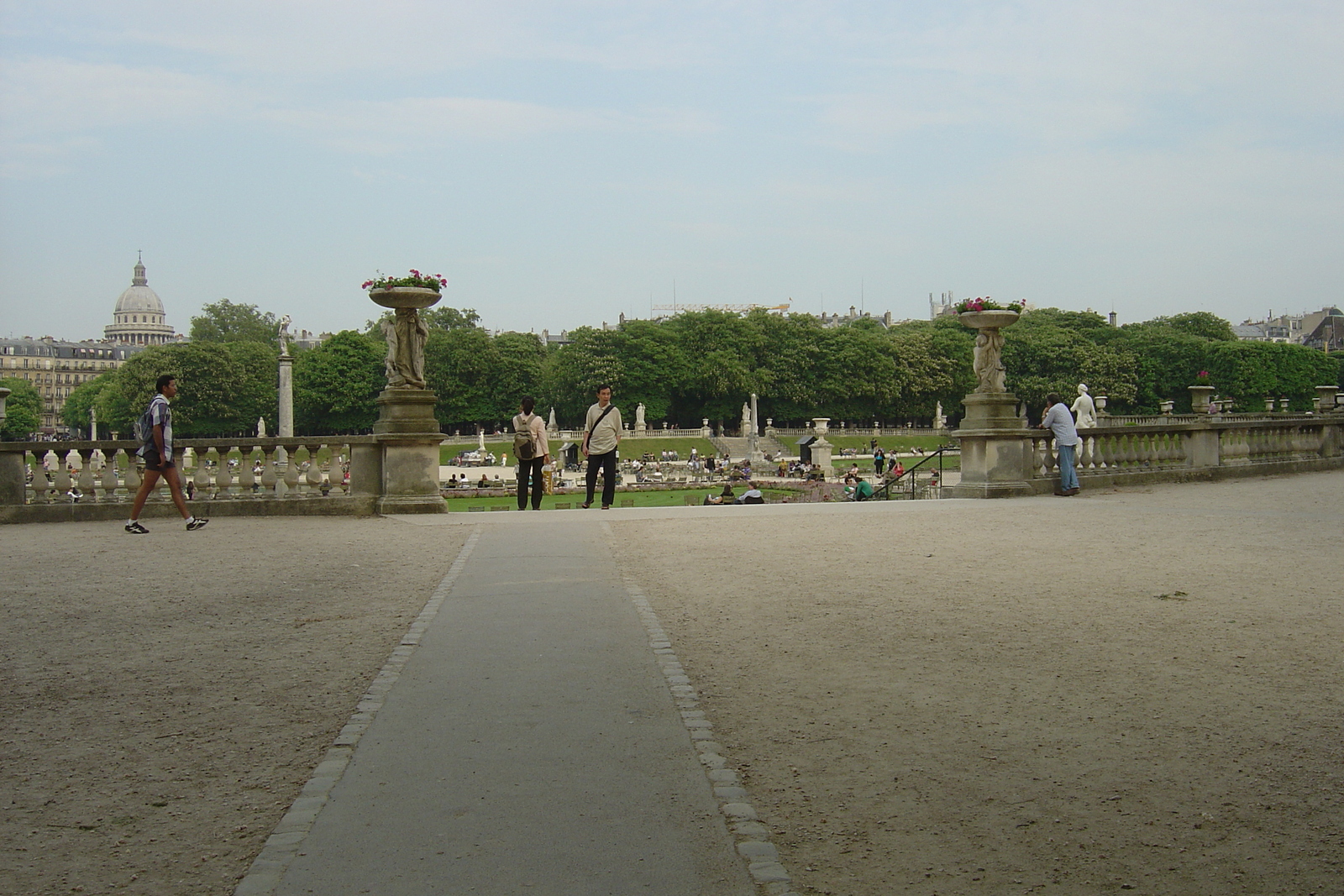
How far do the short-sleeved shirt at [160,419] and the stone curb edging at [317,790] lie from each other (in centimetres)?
790

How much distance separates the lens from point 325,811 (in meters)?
4.10

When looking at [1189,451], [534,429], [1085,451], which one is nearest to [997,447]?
[1085,451]

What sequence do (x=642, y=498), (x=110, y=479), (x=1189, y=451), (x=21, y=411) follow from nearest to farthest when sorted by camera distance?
(x=110, y=479) < (x=1189, y=451) < (x=642, y=498) < (x=21, y=411)

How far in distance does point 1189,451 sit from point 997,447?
19.0 ft

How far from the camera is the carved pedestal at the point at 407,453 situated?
15.3 metres

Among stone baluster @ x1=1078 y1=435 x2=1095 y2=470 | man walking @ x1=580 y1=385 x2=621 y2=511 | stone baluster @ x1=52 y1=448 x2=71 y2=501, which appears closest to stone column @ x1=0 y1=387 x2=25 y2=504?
stone baluster @ x1=52 y1=448 x2=71 y2=501

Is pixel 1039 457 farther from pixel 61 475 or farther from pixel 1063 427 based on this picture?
pixel 61 475

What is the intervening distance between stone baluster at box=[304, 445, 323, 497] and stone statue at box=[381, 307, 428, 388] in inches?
52.3

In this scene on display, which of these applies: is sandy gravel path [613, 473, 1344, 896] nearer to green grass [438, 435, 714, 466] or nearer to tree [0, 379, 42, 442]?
green grass [438, 435, 714, 466]

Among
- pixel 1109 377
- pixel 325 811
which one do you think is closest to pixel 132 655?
pixel 325 811

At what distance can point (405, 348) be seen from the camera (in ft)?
50.8

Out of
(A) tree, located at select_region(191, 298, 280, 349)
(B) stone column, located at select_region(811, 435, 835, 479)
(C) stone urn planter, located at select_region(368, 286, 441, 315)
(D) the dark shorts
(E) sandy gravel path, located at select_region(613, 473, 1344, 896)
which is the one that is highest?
(A) tree, located at select_region(191, 298, 280, 349)

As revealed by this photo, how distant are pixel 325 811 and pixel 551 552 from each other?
22.6 ft

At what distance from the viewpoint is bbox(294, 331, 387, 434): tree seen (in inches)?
3686
